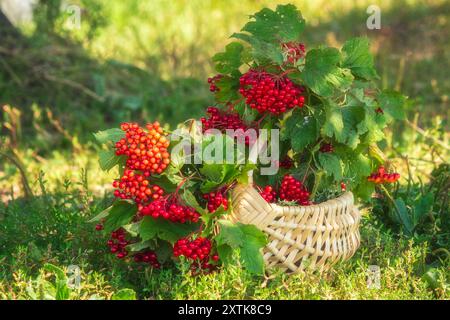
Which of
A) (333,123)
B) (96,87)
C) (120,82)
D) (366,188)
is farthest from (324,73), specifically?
(120,82)

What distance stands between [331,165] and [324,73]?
35 cm

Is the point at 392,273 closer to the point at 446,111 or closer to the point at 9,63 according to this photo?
the point at 446,111

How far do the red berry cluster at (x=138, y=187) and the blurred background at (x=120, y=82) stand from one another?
1.26 feet

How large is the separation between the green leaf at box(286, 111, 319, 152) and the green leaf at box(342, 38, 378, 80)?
269 mm

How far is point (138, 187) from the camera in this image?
2684 millimetres

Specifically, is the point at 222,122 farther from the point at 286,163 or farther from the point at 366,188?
the point at 366,188

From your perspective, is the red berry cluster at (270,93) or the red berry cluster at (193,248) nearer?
the red berry cluster at (193,248)

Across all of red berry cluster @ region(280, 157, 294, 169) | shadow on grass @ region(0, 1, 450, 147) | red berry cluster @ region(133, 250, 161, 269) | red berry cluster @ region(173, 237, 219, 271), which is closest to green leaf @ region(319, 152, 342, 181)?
red berry cluster @ region(280, 157, 294, 169)

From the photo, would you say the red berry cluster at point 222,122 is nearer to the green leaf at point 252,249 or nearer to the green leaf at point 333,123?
the green leaf at point 333,123

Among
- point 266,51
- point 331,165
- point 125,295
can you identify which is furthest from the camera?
point 331,165

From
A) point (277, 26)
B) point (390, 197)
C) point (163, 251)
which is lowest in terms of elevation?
point (163, 251)

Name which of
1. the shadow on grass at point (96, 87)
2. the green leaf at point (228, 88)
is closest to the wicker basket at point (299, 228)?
the green leaf at point (228, 88)

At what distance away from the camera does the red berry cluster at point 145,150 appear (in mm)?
2680

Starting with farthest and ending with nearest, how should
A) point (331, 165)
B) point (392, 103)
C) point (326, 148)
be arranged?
point (392, 103)
point (326, 148)
point (331, 165)
